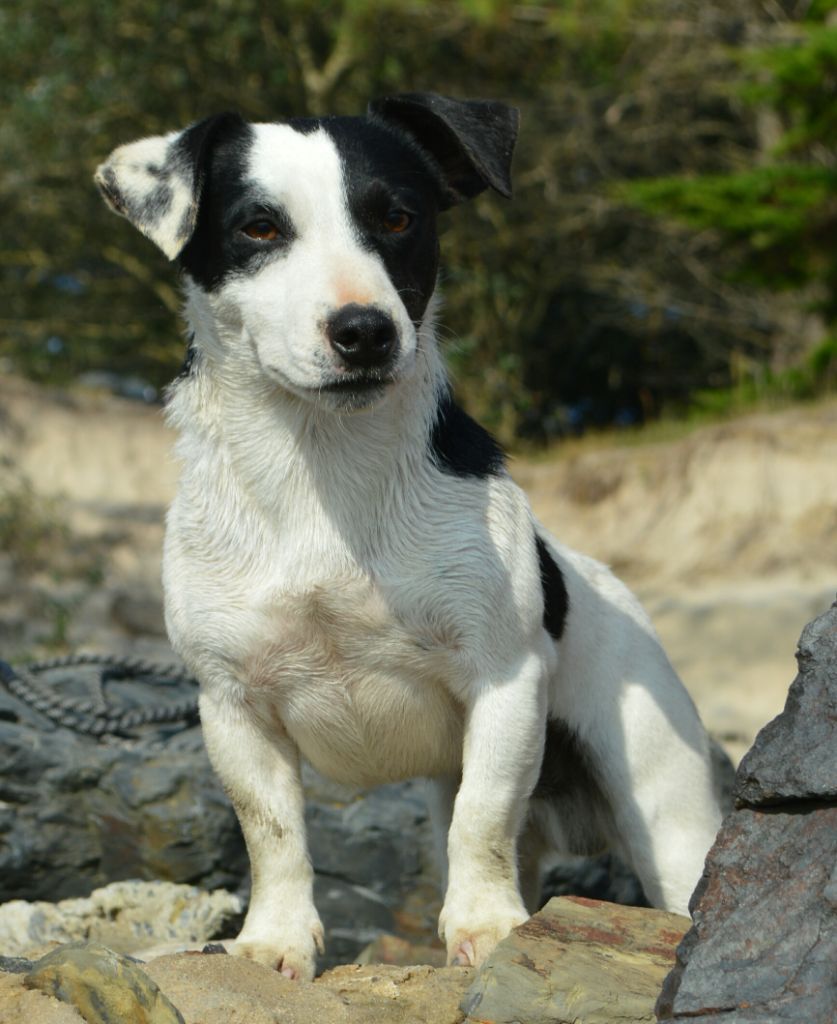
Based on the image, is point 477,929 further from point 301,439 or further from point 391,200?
point 391,200

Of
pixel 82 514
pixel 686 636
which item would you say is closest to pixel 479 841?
pixel 686 636

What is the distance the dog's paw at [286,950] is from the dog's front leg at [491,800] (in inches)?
13.7

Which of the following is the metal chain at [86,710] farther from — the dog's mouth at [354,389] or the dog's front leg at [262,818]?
the dog's mouth at [354,389]

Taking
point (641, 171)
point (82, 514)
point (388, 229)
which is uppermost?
point (641, 171)

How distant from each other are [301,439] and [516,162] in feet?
53.3

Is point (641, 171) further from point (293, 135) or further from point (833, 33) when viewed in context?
point (293, 135)

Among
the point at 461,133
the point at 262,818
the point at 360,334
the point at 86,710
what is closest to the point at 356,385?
the point at 360,334

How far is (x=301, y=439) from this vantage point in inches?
154

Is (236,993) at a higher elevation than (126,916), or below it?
higher

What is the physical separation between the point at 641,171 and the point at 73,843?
56.1ft

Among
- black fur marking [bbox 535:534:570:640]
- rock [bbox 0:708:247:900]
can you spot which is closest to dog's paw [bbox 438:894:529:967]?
black fur marking [bbox 535:534:570:640]

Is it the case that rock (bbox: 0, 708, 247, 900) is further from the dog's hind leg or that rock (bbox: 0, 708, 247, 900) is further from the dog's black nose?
the dog's black nose

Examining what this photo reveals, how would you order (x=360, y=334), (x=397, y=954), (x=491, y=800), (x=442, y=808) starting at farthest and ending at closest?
(x=397, y=954)
(x=442, y=808)
(x=491, y=800)
(x=360, y=334)

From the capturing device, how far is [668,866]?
434cm
